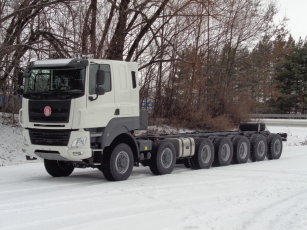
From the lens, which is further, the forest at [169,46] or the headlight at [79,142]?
the forest at [169,46]

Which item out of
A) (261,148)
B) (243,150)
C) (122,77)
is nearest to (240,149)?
(243,150)

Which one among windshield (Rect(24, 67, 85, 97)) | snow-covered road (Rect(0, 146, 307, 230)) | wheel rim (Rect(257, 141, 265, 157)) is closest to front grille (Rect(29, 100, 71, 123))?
windshield (Rect(24, 67, 85, 97))

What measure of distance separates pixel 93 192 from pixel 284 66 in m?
56.8

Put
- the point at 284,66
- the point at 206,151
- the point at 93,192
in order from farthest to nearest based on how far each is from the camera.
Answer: the point at 284,66 < the point at 206,151 < the point at 93,192

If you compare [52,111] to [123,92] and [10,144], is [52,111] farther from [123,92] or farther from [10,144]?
[10,144]

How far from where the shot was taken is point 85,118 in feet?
27.3

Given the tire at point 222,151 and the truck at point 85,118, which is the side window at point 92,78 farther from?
the tire at point 222,151

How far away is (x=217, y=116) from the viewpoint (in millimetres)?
27625

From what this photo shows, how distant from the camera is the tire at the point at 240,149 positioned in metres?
13.4

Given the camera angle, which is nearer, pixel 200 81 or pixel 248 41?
pixel 200 81

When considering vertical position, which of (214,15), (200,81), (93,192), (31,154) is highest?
(214,15)

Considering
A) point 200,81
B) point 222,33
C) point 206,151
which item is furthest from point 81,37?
point 222,33

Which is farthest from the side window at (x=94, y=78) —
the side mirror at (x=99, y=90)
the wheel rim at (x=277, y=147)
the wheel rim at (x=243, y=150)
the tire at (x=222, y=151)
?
the wheel rim at (x=277, y=147)

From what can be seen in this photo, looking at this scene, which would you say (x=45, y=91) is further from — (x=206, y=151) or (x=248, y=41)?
(x=248, y=41)
